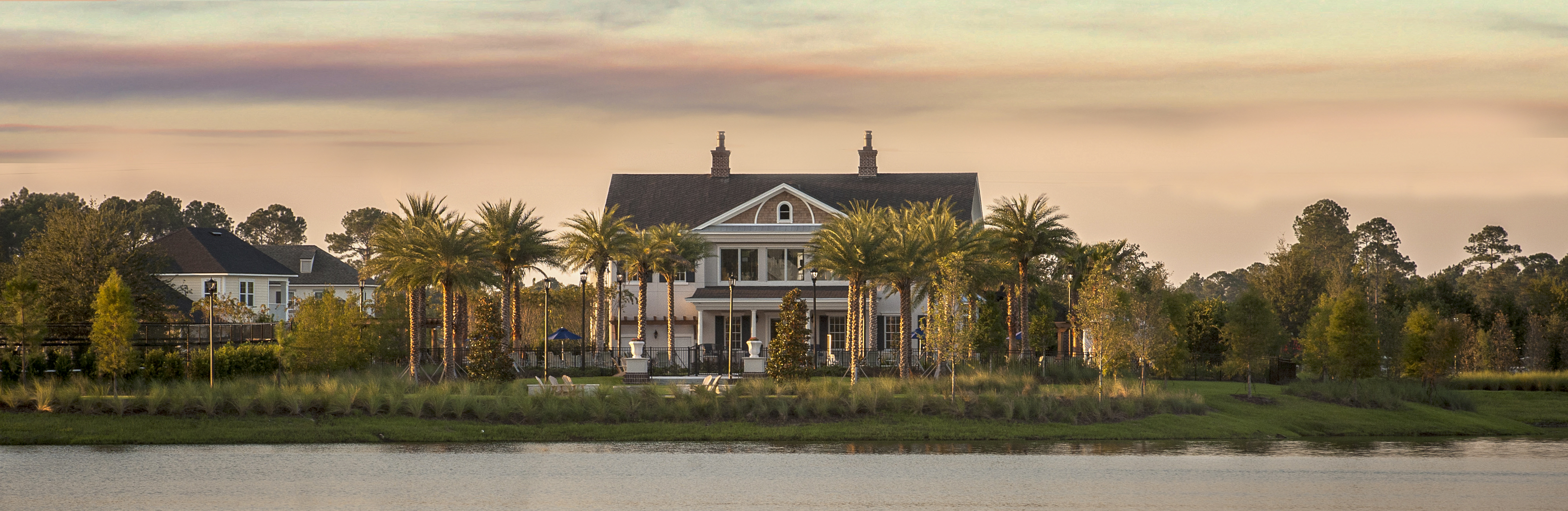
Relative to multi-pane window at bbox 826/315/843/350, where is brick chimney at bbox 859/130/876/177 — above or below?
above

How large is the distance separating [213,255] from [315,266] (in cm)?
1698

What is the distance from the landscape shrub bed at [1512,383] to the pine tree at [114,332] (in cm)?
4108

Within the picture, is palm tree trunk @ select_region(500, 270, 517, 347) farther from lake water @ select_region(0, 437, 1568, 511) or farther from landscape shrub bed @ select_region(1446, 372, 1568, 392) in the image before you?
landscape shrub bed @ select_region(1446, 372, 1568, 392)

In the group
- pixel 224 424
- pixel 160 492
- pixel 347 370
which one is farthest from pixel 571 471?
pixel 347 370

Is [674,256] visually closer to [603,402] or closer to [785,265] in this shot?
[785,265]

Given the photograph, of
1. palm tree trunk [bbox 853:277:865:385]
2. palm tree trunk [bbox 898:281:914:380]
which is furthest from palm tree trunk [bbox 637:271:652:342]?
palm tree trunk [bbox 898:281:914:380]

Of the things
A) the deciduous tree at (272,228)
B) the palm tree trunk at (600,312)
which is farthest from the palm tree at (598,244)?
the deciduous tree at (272,228)

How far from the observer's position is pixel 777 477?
20453 millimetres

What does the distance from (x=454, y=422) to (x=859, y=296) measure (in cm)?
2011

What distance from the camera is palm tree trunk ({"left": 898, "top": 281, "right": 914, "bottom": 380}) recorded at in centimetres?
3859

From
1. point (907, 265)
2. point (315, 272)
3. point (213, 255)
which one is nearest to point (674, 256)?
point (907, 265)

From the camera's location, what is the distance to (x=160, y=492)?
1822 centimetres

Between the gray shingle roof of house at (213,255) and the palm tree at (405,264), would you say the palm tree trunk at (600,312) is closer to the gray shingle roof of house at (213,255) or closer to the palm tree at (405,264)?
the palm tree at (405,264)

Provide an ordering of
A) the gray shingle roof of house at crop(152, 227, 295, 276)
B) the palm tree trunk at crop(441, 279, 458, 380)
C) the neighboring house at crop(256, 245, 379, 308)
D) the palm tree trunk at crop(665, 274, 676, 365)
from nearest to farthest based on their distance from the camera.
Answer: the palm tree trunk at crop(441, 279, 458, 380) → the palm tree trunk at crop(665, 274, 676, 365) → the gray shingle roof of house at crop(152, 227, 295, 276) → the neighboring house at crop(256, 245, 379, 308)
